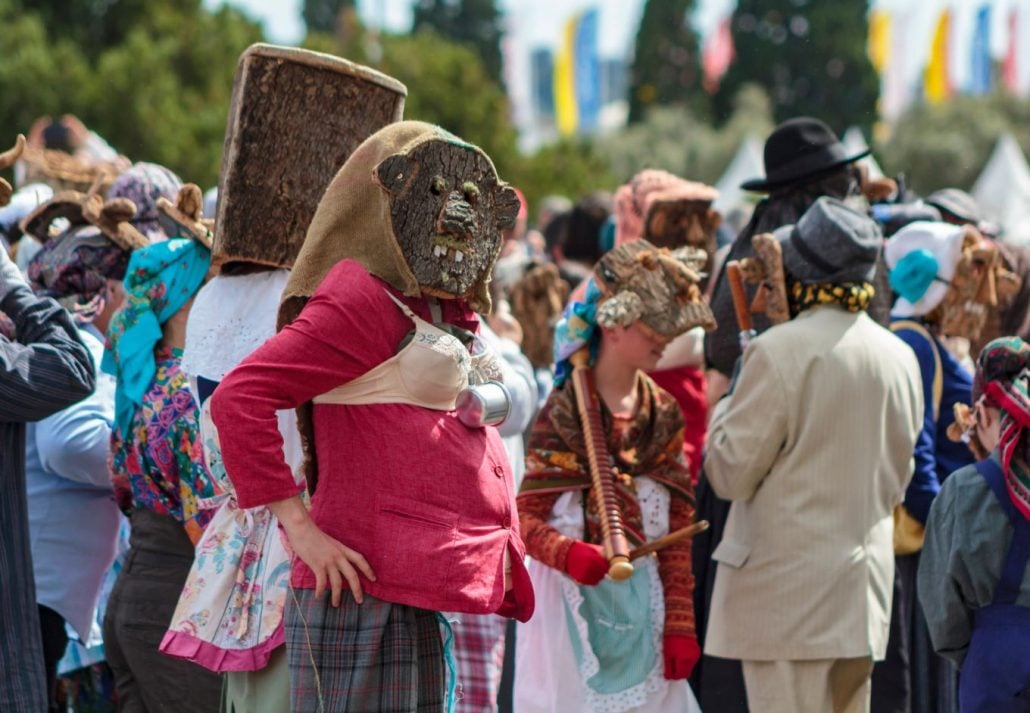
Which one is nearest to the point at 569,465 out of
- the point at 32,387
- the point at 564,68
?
the point at 32,387

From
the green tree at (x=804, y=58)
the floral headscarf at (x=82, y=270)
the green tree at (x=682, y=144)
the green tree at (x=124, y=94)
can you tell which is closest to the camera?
the floral headscarf at (x=82, y=270)

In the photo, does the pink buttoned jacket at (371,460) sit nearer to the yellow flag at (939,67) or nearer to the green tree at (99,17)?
the green tree at (99,17)

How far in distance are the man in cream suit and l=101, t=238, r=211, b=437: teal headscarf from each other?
179 centimetres

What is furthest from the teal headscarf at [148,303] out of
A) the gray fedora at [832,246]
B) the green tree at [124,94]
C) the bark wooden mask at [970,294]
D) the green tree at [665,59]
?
the green tree at [665,59]

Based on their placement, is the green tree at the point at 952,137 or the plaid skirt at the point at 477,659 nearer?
the plaid skirt at the point at 477,659

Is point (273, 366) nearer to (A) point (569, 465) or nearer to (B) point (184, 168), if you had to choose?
(A) point (569, 465)

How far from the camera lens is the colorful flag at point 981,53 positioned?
56.8 m

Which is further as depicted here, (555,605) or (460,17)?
(460,17)

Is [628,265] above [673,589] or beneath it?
above

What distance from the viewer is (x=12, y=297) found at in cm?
409

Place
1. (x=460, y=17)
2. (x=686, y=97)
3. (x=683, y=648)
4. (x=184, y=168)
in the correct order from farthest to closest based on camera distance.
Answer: (x=460, y=17) → (x=686, y=97) → (x=184, y=168) → (x=683, y=648)

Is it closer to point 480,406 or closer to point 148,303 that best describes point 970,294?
point 480,406

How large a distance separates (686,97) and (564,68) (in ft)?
35.0

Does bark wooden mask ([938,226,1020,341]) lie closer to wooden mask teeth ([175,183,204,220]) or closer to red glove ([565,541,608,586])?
red glove ([565,541,608,586])
